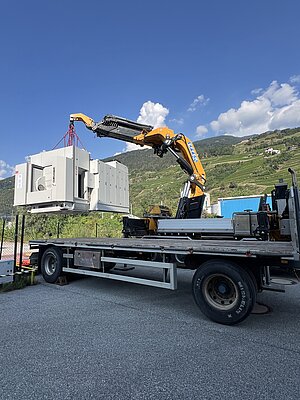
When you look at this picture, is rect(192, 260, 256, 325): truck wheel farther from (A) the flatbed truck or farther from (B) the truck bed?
(B) the truck bed

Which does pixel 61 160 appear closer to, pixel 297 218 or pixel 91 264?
pixel 91 264

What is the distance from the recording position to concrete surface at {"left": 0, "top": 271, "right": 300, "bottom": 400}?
8.34ft

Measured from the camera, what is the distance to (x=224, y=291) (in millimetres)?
4094

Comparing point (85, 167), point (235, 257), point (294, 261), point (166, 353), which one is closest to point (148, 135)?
point (85, 167)

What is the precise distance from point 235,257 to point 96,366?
2.40 m

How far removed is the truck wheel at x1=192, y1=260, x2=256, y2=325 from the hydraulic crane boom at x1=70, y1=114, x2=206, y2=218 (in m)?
4.07

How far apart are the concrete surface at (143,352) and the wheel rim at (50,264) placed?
186 cm

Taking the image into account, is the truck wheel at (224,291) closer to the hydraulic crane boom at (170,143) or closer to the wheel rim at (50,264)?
the hydraulic crane boom at (170,143)

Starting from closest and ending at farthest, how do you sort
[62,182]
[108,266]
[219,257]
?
[219,257]
[108,266]
[62,182]

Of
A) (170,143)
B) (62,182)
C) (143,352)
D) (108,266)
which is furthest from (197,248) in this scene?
(170,143)

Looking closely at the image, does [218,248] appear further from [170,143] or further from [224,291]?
[170,143]

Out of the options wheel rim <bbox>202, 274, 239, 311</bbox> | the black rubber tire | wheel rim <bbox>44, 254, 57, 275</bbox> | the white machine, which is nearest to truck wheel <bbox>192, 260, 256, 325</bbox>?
wheel rim <bbox>202, 274, 239, 311</bbox>

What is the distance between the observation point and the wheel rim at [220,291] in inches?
159

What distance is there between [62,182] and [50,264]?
2.29 metres
